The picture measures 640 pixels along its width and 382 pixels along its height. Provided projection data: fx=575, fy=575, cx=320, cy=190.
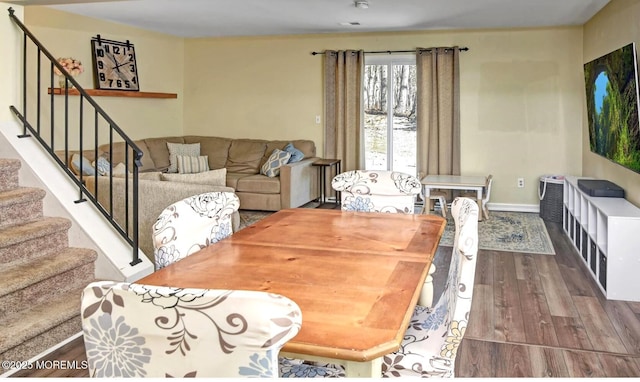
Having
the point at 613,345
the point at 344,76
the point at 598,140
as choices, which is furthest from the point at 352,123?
the point at 613,345

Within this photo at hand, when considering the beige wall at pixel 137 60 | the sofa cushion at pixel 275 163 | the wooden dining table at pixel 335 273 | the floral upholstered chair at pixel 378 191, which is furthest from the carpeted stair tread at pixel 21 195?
the sofa cushion at pixel 275 163

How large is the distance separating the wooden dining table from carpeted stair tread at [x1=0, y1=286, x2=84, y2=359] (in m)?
1.21

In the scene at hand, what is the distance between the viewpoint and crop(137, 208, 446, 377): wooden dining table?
1318mm

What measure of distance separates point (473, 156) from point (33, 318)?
5844 millimetres

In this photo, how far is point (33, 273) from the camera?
3078 mm

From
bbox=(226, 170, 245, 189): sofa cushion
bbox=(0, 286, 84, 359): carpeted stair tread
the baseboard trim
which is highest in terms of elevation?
bbox=(226, 170, 245, 189): sofa cushion

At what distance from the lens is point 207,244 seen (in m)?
2.32

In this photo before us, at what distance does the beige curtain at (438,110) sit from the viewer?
24.2 ft

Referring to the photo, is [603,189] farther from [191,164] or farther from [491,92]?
[191,164]

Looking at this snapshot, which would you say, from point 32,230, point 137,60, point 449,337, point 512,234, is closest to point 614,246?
point 512,234

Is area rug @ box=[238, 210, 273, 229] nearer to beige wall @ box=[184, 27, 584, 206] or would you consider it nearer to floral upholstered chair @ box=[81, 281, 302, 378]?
beige wall @ box=[184, 27, 584, 206]

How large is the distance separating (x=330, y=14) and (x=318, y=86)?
1.81m

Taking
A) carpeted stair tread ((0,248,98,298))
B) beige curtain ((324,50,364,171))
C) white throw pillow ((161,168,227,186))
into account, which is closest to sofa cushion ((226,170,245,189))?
beige curtain ((324,50,364,171))

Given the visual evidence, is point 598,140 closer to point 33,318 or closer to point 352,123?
point 352,123
